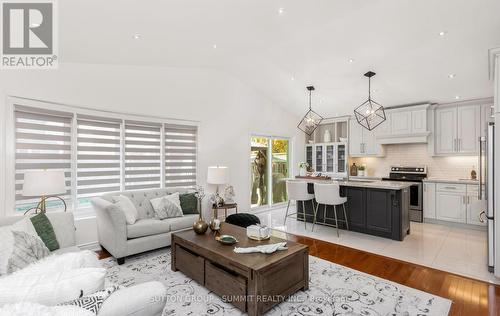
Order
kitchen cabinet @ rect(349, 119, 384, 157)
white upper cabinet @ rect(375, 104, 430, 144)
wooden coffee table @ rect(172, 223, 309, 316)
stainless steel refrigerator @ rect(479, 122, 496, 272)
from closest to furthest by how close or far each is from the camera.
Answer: wooden coffee table @ rect(172, 223, 309, 316) → stainless steel refrigerator @ rect(479, 122, 496, 272) → white upper cabinet @ rect(375, 104, 430, 144) → kitchen cabinet @ rect(349, 119, 384, 157)

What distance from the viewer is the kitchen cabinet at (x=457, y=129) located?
16.5ft

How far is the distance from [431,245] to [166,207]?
420 centimetres

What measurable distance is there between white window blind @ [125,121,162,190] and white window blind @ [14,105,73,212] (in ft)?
2.84

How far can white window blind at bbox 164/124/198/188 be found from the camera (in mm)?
4906

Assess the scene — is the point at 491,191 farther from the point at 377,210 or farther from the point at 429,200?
the point at 429,200

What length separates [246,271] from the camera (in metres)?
2.13

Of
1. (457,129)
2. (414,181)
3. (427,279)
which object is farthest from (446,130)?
(427,279)

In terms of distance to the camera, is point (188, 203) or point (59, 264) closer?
point (59, 264)

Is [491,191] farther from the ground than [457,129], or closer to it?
closer to it

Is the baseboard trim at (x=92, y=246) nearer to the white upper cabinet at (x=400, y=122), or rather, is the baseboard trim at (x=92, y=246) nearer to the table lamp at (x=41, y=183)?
the table lamp at (x=41, y=183)

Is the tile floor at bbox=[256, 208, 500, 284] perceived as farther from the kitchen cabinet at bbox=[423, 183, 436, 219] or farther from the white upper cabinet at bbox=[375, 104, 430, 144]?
the white upper cabinet at bbox=[375, 104, 430, 144]

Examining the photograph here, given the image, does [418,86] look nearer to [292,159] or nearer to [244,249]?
[292,159]

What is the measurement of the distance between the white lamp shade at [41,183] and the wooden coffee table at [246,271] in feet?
5.03

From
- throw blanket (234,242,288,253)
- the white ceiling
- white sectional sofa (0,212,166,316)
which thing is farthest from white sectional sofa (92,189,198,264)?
white sectional sofa (0,212,166,316)
